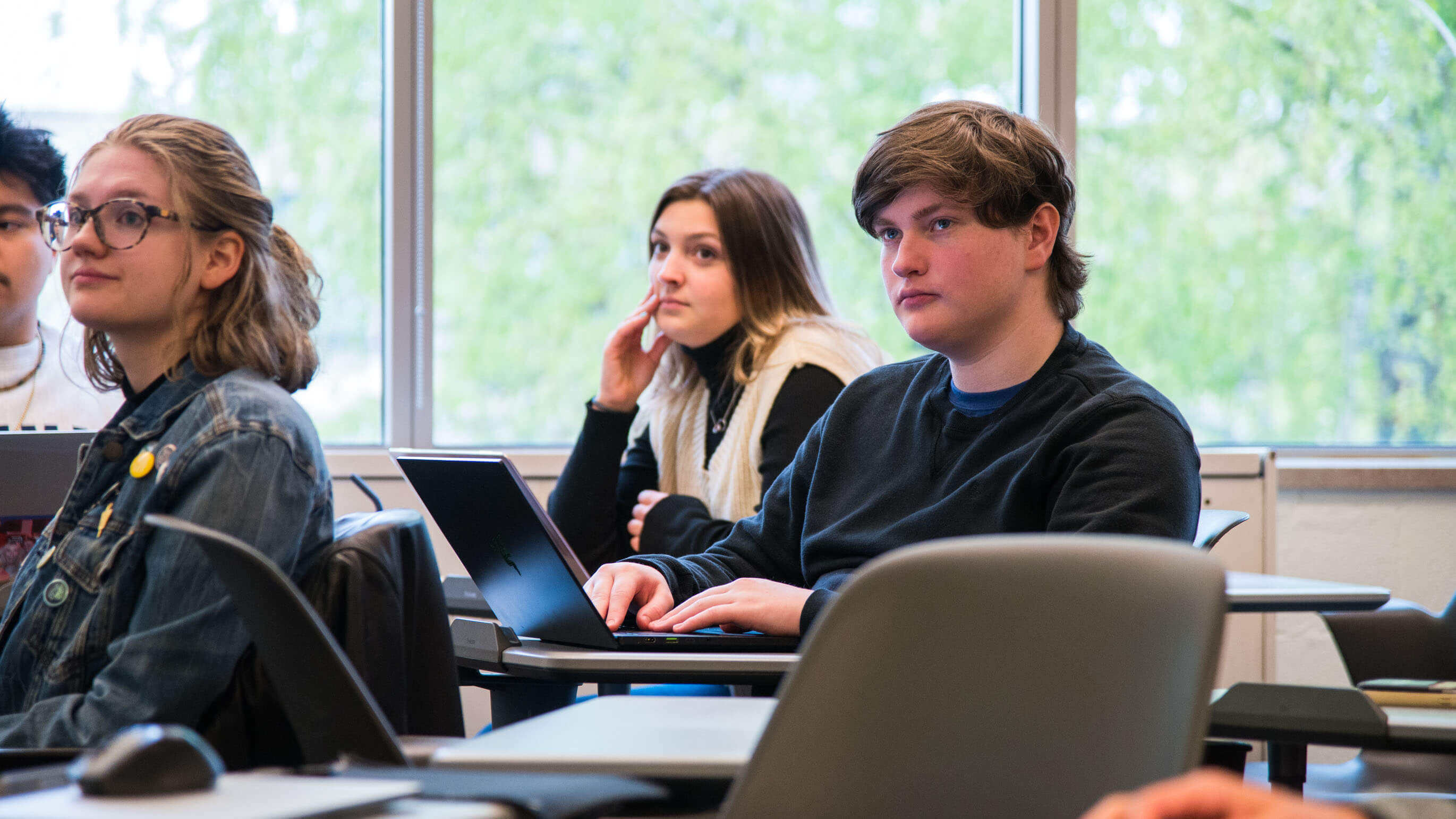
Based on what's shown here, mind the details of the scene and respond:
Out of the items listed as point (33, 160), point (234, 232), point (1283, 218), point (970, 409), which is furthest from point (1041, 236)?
point (1283, 218)

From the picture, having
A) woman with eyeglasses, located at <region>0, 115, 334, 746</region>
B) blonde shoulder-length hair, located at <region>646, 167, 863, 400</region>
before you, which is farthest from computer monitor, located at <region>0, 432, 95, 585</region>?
blonde shoulder-length hair, located at <region>646, 167, 863, 400</region>

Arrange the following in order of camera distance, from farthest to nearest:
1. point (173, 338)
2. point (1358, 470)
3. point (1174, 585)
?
point (1358, 470), point (173, 338), point (1174, 585)

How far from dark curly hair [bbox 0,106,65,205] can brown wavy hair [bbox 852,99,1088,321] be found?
1374mm

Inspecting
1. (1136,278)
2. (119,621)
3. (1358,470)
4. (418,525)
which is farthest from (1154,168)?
(119,621)

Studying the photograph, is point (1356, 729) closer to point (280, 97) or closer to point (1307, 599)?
point (1307, 599)

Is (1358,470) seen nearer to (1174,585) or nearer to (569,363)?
(569,363)

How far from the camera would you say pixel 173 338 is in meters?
1.38

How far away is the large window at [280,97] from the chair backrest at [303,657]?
7.89ft

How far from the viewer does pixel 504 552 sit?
4.57 feet

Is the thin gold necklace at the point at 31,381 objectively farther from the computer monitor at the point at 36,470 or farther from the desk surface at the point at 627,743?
the desk surface at the point at 627,743

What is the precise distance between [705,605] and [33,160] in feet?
4.64

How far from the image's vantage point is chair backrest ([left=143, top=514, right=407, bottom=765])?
76 cm

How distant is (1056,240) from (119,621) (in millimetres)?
1202

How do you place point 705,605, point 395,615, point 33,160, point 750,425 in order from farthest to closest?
point 750,425
point 33,160
point 705,605
point 395,615
